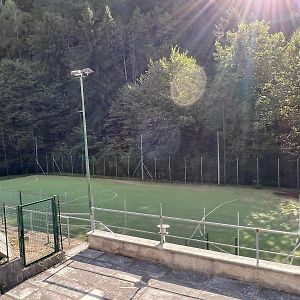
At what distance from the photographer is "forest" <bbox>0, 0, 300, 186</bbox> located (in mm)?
21672

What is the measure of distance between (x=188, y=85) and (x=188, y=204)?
10490 mm

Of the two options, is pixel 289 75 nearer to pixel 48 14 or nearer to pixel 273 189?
pixel 273 189

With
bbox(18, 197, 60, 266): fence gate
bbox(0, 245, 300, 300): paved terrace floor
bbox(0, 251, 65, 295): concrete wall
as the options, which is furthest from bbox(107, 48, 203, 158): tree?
bbox(0, 251, 65, 295): concrete wall

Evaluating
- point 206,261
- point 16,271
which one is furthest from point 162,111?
point 16,271

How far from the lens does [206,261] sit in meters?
6.71

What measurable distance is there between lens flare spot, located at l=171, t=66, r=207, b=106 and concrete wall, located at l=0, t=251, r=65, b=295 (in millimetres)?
18663

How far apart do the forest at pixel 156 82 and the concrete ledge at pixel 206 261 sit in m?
15.0

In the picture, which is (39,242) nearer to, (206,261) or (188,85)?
(206,261)

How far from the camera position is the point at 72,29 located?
37438 mm

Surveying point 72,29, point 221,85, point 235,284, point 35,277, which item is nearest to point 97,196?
point 221,85

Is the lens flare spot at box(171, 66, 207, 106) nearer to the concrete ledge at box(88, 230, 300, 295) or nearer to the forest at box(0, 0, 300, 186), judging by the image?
the forest at box(0, 0, 300, 186)

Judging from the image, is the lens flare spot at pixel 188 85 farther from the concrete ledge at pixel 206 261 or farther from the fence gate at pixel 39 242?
the concrete ledge at pixel 206 261

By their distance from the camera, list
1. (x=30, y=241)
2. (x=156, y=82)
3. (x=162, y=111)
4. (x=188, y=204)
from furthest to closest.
Result: (x=156, y=82) → (x=162, y=111) → (x=188, y=204) → (x=30, y=241)

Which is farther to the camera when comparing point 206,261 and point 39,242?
point 39,242
